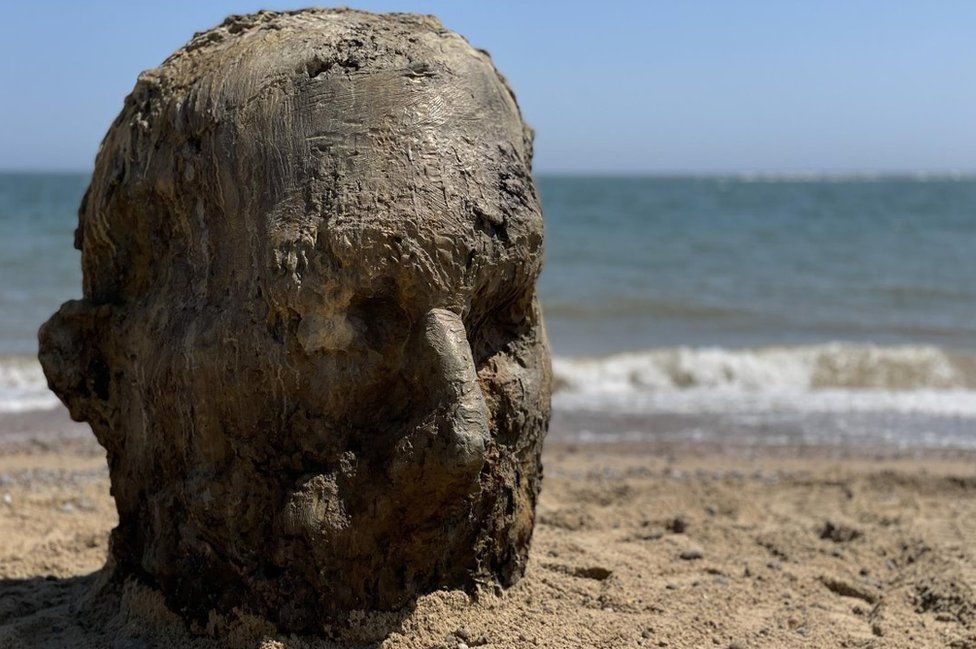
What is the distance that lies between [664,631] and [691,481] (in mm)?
3263

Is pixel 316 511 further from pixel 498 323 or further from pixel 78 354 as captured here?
pixel 78 354

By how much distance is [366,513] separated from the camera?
3029mm

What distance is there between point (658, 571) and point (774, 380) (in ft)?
24.2

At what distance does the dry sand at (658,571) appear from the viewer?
11.0 feet

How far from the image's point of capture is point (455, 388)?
9.49 feet

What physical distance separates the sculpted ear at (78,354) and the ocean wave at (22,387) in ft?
19.6

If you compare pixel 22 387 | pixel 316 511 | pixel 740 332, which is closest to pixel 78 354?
pixel 316 511

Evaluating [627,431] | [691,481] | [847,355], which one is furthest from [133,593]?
[847,355]

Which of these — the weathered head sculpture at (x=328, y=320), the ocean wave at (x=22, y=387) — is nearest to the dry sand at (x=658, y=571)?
the weathered head sculpture at (x=328, y=320)

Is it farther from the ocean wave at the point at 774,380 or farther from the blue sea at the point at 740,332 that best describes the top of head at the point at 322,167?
the ocean wave at the point at 774,380

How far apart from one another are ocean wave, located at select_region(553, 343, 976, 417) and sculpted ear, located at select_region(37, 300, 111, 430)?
6262 millimetres

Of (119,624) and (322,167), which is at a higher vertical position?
(322,167)

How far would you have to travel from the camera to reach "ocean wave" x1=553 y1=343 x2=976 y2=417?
9680mm

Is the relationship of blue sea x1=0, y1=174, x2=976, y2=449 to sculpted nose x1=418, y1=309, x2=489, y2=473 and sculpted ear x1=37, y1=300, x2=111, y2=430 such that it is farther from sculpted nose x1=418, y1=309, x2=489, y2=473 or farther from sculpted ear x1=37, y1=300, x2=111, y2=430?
sculpted nose x1=418, y1=309, x2=489, y2=473
